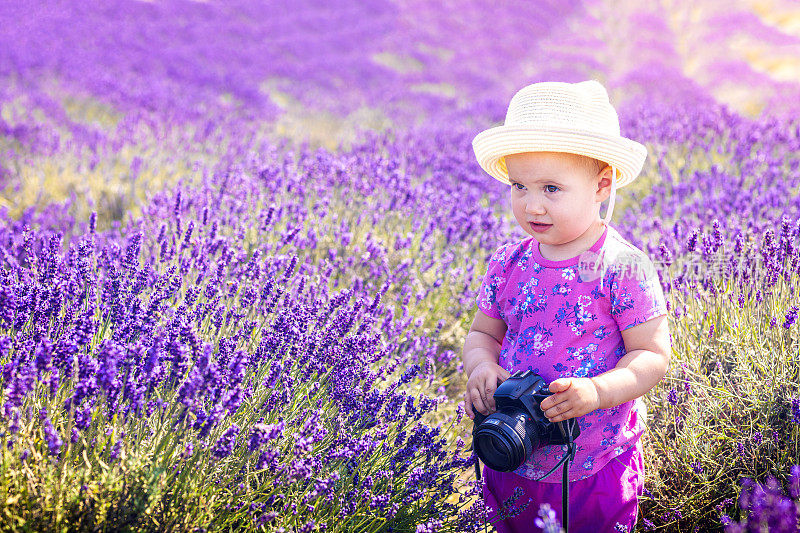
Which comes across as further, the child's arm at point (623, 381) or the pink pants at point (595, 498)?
the pink pants at point (595, 498)

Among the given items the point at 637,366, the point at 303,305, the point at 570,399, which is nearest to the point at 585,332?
the point at 637,366

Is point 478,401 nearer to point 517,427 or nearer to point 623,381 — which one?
point 517,427

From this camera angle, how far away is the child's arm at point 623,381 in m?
1.56

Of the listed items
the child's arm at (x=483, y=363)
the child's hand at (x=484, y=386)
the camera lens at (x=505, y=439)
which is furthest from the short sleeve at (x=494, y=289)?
the camera lens at (x=505, y=439)

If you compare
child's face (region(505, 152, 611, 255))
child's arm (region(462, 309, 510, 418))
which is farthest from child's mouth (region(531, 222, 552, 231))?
child's arm (region(462, 309, 510, 418))

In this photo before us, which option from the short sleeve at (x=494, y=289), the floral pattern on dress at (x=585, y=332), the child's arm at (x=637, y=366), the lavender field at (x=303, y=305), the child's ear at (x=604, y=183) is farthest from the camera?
the short sleeve at (x=494, y=289)

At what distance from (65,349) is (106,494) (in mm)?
387

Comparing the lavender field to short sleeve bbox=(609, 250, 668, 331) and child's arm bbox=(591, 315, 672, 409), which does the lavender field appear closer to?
child's arm bbox=(591, 315, 672, 409)

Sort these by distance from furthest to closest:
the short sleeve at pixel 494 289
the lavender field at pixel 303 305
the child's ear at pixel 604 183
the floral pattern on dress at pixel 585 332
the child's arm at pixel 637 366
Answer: the short sleeve at pixel 494 289, the child's ear at pixel 604 183, the floral pattern on dress at pixel 585 332, the child's arm at pixel 637 366, the lavender field at pixel 303 305

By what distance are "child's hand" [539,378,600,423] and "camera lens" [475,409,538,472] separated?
78mm

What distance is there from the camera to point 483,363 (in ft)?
6.13

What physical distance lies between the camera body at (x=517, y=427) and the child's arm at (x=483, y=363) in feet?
0.37

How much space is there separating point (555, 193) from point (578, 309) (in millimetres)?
380

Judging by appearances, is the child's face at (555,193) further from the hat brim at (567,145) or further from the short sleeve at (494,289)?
the short sleeve at (494,289)
